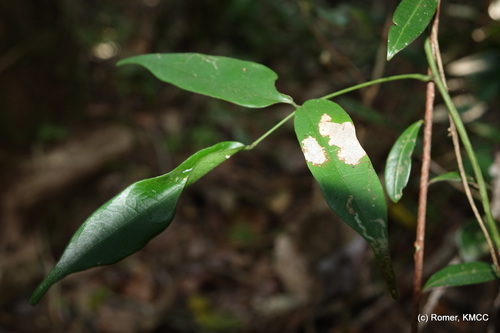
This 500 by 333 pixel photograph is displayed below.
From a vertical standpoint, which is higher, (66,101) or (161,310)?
(66,101)

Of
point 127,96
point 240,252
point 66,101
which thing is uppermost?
point 66,101

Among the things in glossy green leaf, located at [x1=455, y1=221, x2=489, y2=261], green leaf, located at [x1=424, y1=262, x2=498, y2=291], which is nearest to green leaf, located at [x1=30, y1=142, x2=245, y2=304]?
green leaf, located at [x1=424, y1=262, x2=498, y2=291]

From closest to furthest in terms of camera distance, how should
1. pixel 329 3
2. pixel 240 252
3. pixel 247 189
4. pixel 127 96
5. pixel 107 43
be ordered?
1. pixel 240 252
2. pixel 247 189
3. pixel 127 96
4. pixel 329 3
5. pixel 107 43

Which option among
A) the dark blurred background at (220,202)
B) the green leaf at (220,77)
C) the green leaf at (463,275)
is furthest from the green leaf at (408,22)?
the dark blurred background at (220,202)

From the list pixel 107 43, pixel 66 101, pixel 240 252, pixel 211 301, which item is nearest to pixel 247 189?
pixel 240 252

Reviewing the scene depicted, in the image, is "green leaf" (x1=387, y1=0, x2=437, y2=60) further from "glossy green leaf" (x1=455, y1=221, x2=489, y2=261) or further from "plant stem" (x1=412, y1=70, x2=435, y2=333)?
"glossy green leaf" (x1=455, y1=221, x2=489, y2=261)

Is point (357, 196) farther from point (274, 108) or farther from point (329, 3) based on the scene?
point (329, 3)

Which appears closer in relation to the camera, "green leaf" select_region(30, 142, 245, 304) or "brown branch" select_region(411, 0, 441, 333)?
"green leaf" select_region(30, 142, 245, 304)

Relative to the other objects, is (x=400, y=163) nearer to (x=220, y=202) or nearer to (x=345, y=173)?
(x=345, y=173)

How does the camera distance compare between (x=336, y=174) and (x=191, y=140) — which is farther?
(x=191, y=140)
